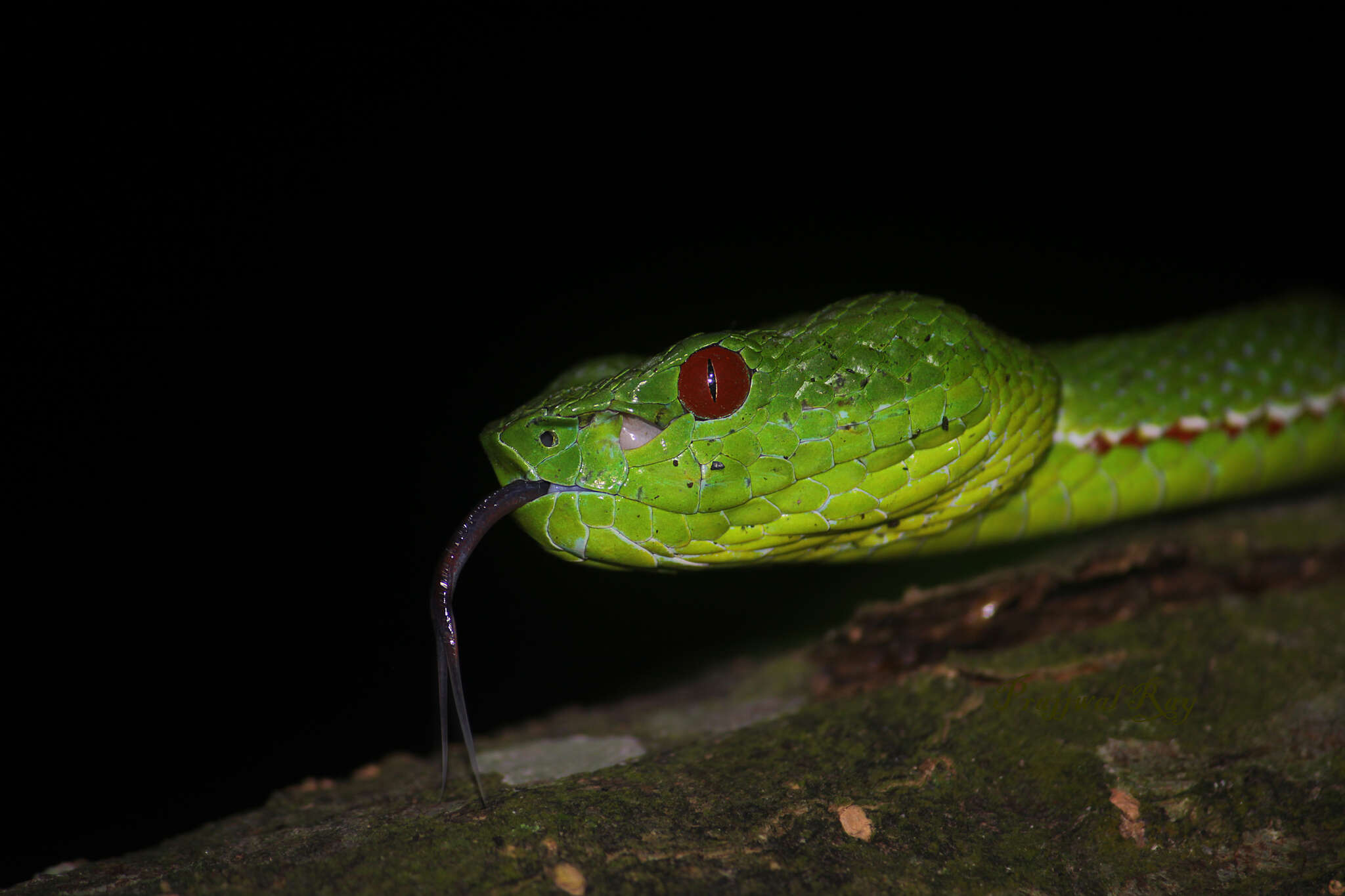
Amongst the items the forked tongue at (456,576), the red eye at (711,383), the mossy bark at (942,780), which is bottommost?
the mossy bark at (942,780)

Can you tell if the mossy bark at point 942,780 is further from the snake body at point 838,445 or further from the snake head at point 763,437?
the snake head at point 763,437

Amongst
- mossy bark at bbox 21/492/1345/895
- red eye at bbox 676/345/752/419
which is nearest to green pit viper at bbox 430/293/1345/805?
red eye at bbox 676/345/752/419

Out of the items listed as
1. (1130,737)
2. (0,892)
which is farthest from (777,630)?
(0,892)

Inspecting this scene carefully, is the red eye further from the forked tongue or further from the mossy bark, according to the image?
the mossy bark

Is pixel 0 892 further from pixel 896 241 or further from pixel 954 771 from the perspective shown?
pixel 896 241

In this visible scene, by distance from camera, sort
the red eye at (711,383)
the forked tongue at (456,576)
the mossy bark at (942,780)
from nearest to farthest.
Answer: the mossy bark at (942,780), the forked tongue at (456,576), the red eye at (711,383)

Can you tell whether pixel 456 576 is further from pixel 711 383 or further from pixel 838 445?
pixel 838 445

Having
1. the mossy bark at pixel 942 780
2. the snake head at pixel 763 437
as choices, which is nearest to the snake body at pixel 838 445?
the snake head at pixel 763 437

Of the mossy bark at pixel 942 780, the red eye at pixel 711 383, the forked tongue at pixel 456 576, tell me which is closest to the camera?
the mossy bark at pixel 942 780
